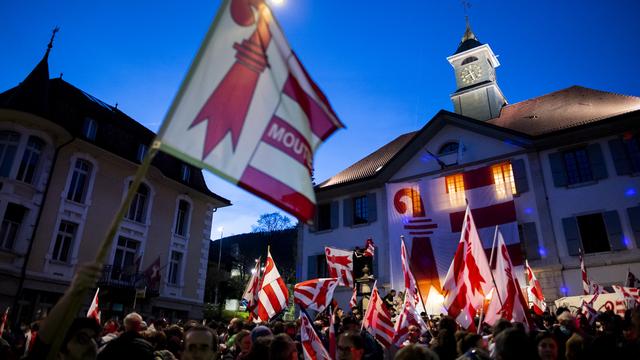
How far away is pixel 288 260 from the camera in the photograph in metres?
58.4

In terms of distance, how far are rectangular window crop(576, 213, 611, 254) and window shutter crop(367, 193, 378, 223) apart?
389 inches

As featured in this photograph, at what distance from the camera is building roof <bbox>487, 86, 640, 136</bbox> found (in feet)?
65.6

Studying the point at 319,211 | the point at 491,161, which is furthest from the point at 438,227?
the point at 319,211

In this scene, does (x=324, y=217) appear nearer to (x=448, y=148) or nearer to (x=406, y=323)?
(x=448, y=148)

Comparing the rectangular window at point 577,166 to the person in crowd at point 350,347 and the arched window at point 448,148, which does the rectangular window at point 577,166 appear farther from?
the person in crowd at point 350,347

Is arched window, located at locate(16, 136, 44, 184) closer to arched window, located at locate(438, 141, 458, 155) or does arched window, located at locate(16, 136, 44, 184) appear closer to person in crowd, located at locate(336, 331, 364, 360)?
person in crowd, located at locate(336, 331, 364, 360)

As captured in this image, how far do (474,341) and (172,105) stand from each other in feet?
13.5

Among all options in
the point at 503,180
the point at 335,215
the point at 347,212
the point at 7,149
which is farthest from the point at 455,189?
the point at 7,149

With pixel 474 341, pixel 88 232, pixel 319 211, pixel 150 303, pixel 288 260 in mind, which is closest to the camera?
pixel 474 341

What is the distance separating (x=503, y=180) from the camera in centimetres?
2031

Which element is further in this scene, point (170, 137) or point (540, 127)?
point (540, 127)

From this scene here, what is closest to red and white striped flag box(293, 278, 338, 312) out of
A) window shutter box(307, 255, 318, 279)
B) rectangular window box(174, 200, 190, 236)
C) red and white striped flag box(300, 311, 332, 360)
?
red and white striped flag box(300, 311, 332, 360)

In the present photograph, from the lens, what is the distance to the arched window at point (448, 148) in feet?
75.4

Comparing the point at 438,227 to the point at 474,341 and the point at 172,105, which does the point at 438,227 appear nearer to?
the point at 474,341
